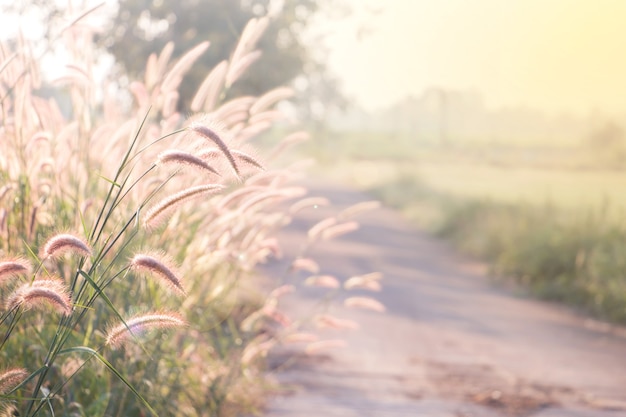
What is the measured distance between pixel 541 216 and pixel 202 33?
6145 mm

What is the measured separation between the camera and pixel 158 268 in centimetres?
283

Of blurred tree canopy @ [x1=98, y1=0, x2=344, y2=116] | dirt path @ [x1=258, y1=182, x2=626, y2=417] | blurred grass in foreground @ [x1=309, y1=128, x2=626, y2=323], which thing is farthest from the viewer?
blurred tree canopy @ [x1=98, y1=0, x2=344, y2=116]

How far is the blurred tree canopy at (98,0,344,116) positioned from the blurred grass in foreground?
4.51 meters

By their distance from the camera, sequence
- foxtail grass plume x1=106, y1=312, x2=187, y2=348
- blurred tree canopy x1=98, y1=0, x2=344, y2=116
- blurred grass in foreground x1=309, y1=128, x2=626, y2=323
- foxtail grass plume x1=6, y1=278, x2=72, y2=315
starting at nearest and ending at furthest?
foxtail grass plume x1=6, y1=278, x2=72, y2=315, foxtail grass plume x1=106, y1=312, x2=187, y2=348, blurred grass in foreground x1=309, y1=128, x2=626, y2=323, blurred tree canopy x1=98, y1=0, x2=344, y2=116

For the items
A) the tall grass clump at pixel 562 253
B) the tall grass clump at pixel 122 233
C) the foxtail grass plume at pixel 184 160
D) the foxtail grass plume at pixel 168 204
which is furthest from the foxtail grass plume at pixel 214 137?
the tall grass clump at pixel 562 253

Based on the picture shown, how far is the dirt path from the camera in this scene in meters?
6.17

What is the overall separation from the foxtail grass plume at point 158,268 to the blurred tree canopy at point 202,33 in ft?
32.6

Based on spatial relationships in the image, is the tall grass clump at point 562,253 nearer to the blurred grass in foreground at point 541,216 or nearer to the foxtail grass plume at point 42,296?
the blurred grass in foreground at point 541,216

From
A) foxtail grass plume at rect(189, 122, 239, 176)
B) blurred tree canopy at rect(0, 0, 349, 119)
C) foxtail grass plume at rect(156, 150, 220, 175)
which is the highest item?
blurred tree canopy at rect(0, 0, 349, 119)

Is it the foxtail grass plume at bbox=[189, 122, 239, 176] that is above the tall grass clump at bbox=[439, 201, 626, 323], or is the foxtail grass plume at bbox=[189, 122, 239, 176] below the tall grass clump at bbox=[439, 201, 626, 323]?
below

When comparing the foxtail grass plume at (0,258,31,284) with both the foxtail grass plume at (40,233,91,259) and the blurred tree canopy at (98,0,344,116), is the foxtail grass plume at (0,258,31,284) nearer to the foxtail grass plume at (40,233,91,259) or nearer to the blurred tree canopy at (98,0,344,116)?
the foxtail grass plume at (40,233,91,259)

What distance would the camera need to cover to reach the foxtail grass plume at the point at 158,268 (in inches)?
111

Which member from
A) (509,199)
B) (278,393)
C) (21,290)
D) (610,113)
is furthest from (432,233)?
(21,290)

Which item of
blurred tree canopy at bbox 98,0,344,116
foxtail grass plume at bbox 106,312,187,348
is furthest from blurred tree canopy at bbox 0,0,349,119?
foxtail grass plume at bbox 106,312,187,348
